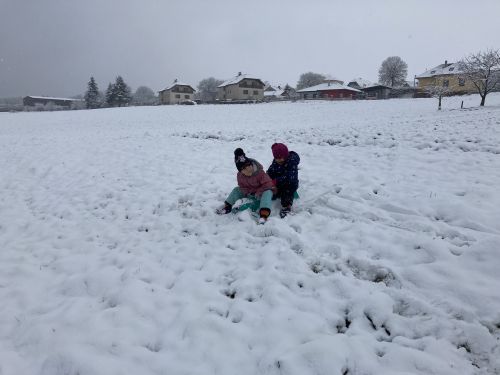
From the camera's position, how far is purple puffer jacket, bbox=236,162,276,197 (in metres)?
6.26

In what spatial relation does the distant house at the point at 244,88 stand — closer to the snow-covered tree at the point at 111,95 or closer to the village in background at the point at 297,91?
the village in background at the point at 297,91

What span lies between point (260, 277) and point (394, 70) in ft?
311

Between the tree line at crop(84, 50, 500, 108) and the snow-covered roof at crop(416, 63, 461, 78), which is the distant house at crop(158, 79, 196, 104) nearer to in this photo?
the tree line at crop(84, 50, 500, 108)

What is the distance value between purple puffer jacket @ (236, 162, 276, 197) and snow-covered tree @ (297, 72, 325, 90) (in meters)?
105

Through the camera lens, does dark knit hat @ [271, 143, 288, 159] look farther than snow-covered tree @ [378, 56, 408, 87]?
No

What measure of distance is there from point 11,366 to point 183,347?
67.6 inches

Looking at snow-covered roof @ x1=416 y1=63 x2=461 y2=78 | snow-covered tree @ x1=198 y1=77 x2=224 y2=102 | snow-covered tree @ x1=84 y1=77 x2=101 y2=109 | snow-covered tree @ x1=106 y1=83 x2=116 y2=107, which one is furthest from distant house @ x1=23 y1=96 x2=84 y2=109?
snow-covered roof @ x1=416 y1=63 x2=461 y2=78

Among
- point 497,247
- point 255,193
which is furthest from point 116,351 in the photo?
point 497,247

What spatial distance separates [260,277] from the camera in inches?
171

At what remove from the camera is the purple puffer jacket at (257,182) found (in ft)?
20.5

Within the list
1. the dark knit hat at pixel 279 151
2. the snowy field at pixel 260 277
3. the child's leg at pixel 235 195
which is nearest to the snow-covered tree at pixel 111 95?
the snowy field at pixel 260 277

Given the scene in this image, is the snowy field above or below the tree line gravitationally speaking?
below

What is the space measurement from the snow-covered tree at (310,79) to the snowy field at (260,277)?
338 ft

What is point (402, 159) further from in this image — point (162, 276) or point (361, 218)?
point (162, 276)
